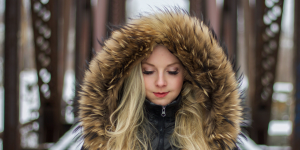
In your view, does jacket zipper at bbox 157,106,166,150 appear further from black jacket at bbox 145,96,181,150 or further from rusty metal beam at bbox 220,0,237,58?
rusty metal beam at bbox 220,0,237,58

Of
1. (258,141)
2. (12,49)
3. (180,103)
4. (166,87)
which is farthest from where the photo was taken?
(258,141)

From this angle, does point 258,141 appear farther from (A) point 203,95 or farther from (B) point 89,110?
(B) point 89,110

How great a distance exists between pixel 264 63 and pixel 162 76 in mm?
2693

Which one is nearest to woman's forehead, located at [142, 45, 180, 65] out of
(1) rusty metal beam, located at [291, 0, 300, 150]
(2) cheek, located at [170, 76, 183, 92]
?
(2) cheek, located at [170, 76, 183, 92]

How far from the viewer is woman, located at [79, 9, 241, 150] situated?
137cm

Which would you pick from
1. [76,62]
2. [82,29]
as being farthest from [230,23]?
[76,62]

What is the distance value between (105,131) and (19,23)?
1.70 meters

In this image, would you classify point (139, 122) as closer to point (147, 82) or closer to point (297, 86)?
point (147, 82)

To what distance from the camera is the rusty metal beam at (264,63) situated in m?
3.23

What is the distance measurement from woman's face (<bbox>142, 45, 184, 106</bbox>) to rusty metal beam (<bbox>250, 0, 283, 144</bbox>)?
231 centimetres

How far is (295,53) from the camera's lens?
2.11 metres

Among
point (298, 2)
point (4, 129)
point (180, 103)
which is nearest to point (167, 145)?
point (180, 103)

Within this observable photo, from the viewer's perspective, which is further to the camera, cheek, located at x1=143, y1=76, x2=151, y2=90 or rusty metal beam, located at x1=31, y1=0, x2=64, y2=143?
rusty metal beam, located at x1=31, y1=0, x2=64, y2=143

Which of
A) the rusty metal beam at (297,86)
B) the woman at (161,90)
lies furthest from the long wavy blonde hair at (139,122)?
the rusty metal beam at (297,86)
